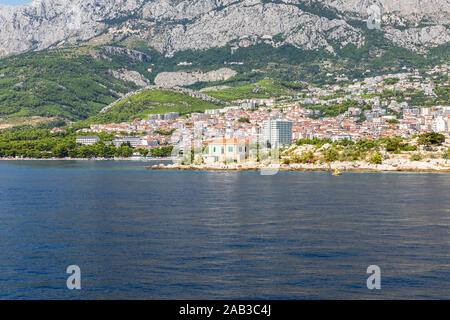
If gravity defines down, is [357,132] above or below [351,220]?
above

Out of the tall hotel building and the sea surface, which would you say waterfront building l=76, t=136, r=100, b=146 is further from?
the sea surface

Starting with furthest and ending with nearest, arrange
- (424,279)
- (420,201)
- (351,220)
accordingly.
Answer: (420,201), (351,220), (424,279)

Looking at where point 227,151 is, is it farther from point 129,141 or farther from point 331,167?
point 129,141

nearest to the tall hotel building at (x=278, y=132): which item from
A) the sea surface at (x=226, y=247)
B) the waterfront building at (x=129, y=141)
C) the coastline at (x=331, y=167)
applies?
the waterfront building at (x=129, y=141)

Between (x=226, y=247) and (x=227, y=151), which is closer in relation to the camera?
(x=226, y=247)

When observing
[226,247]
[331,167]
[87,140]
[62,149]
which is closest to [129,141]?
[87,140]

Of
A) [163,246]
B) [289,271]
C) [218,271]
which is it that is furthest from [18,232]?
[289,271]
